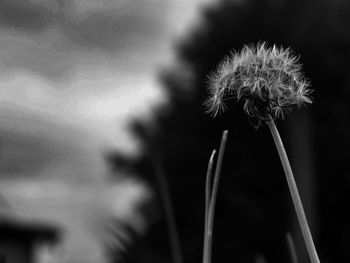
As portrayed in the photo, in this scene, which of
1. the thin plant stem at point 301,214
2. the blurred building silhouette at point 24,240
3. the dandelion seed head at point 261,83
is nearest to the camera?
the thin plant stem at point 301,214

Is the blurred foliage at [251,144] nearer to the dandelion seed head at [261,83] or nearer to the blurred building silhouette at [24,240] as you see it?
the blurred building silhouette at [24,240]

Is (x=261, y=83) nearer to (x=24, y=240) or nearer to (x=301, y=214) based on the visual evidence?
(x=301, y=214)

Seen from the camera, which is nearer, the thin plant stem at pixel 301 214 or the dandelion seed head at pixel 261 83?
the thin plant stem at pixel 301 214

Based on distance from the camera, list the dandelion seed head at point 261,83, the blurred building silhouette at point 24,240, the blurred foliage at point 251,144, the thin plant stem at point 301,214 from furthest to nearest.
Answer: the blurred foliage at point 251,144
the blurred building silhouette at point 24,240
the dandelion seed head at point 261,83
the thin plant stem at point 301,214

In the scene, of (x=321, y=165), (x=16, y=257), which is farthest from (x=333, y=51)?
(x=16, y=257)

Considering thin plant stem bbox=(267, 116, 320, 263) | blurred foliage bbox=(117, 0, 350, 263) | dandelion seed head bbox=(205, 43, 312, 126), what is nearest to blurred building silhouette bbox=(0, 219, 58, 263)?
blurred foliage bbox=(117, 0, 350, 263)

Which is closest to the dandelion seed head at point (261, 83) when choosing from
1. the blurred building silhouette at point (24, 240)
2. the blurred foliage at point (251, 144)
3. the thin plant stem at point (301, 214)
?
the thin plant stem at point (301, 214)
